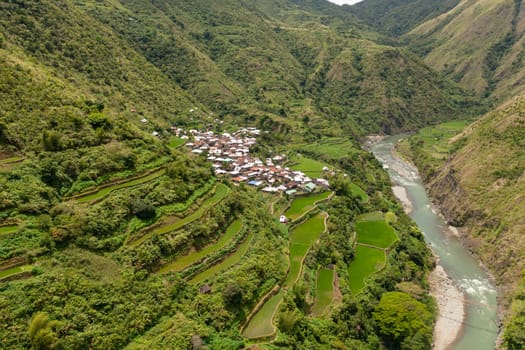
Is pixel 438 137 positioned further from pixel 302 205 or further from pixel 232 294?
pixel 232 294

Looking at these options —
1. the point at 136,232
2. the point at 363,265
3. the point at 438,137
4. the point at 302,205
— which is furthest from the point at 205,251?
the point at 438,137

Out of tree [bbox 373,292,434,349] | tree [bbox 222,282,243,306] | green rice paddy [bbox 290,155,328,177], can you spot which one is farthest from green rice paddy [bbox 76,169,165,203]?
green rice paddy [bbox 290,155,328,177]

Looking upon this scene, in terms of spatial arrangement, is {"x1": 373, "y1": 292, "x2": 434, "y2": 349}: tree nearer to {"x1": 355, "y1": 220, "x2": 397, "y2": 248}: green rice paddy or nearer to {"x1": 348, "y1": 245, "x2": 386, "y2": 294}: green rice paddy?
{"x1": 348, "y1": 245, "x2": 386, "y2": 294}: green rice paddy

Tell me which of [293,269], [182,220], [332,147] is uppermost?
[332,147]

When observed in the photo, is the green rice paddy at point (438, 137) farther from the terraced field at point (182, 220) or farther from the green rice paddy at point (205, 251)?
the green rice paddy at point (205, 251)

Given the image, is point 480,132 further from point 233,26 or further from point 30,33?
point 233,26
